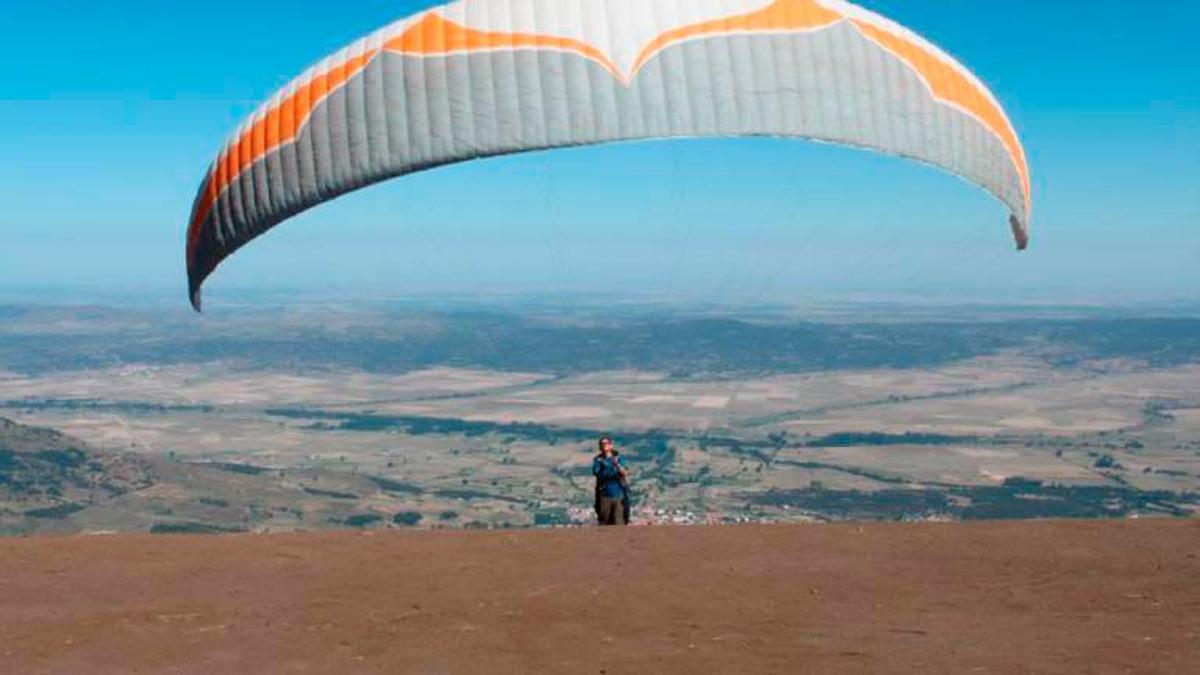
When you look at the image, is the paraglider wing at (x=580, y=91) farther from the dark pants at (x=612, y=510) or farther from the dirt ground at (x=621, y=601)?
the dark pants at (x=612, y=510)

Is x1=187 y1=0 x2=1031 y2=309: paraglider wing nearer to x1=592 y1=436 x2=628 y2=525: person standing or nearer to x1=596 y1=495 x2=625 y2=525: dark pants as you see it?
x1=592 y1=436 x2=628 y2=525: person standing

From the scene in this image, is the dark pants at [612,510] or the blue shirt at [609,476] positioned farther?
the dark pants at [612,510]

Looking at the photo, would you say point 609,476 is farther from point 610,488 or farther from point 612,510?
point 612,510

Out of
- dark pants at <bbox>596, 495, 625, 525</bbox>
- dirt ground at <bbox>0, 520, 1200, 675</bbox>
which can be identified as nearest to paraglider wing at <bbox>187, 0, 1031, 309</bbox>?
dirt ground at <bbox>0, 520, 1200, 675</bbox>

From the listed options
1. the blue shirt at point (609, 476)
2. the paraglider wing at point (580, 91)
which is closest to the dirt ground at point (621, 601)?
the blue shirt at point (609, 476)

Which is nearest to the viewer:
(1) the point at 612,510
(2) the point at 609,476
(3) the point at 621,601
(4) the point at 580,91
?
(3) the point at 621,601

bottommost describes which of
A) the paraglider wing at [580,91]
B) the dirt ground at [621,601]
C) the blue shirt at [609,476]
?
the dirt ground at [621,601]

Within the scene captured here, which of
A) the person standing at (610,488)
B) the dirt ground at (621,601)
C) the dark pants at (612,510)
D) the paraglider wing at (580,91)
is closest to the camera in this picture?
the dirt ground at (621,601)

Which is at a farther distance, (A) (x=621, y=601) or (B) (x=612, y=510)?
(B) (x=612, y=510)

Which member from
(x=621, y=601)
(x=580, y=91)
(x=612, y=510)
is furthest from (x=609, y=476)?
(x=580, y=91)
